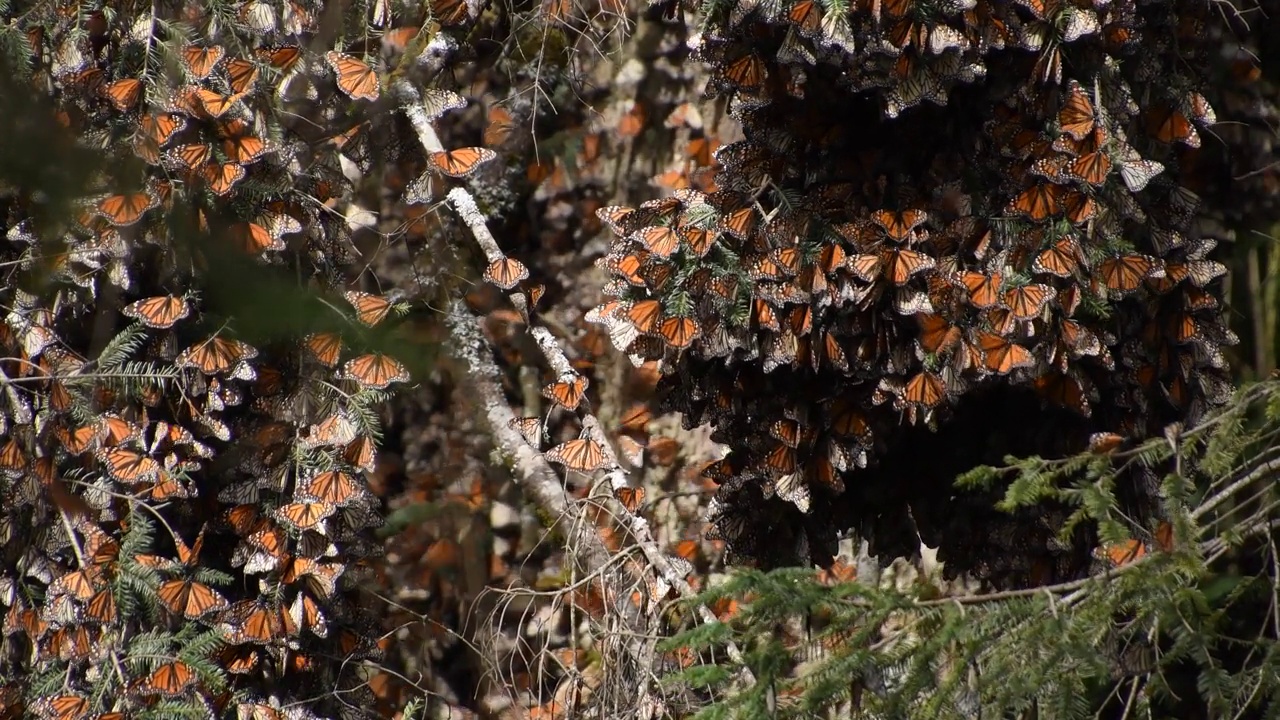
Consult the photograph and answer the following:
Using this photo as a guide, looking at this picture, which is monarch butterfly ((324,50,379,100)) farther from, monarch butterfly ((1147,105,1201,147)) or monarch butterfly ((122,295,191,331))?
monarch butterfly ((1147,105,1201,147))

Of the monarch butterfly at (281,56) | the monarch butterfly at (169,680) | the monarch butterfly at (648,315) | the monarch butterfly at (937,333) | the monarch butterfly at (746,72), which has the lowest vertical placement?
the monarch butterfly at (169,680)

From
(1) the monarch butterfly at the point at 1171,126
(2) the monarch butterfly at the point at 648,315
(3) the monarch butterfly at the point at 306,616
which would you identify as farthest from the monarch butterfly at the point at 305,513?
(1) the monarch butterfly at the point at 1171,126

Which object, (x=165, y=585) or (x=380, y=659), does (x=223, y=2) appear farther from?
(x=380, y=659)

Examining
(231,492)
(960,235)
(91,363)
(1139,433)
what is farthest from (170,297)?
(1139,433)

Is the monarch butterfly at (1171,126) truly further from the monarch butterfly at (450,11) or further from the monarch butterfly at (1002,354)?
the monarch butterfly at (450,11)

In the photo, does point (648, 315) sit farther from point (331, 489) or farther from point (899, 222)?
point (331, 489)

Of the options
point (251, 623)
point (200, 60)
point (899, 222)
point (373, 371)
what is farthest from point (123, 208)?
point (899, 222)
